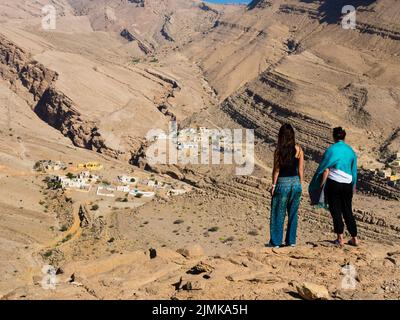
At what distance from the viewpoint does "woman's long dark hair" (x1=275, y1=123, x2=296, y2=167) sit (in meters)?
9.23

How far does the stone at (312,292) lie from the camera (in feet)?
25.5

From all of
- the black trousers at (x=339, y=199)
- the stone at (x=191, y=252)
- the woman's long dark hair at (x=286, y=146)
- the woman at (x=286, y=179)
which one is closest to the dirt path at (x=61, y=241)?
the stone at (x=191, y=252)

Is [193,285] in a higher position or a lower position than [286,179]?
lower

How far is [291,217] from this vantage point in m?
10.1

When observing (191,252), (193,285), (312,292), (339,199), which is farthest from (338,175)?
(191,252)

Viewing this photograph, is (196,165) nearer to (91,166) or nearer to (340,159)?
(91,166)

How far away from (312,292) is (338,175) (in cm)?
231

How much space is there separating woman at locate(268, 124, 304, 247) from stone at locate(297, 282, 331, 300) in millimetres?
2070

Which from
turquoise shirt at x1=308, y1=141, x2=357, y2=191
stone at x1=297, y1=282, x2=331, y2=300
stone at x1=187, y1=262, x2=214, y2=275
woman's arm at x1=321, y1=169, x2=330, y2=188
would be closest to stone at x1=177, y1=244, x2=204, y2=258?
stone at x1=187, y1=262, x2=214, y2=275

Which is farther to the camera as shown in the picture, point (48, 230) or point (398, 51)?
point (398, 51)

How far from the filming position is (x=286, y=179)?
9680 mm

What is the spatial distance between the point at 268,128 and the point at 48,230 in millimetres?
18460
